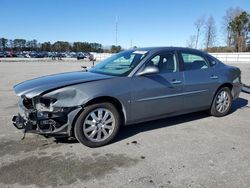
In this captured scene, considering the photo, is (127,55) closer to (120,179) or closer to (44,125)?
(44,125)

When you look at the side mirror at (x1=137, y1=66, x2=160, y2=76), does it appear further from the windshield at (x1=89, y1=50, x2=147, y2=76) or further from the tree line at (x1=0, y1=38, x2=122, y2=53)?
the tree line at (x1=0, y1=38, x2=122, y2=53)

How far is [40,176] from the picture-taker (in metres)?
3.79

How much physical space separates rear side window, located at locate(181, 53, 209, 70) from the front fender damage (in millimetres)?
2417

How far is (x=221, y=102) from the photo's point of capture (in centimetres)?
671

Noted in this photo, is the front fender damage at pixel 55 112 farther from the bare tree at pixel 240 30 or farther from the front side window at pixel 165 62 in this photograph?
the bare tree at pixel 240 30

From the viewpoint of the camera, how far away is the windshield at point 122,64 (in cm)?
531

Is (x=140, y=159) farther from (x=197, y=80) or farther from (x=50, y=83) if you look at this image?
(x=197, y=80)

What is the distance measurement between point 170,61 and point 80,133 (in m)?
2.28

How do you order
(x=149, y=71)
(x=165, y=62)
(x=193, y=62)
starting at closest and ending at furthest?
(x=149, y=71) < (x=165, y=62) < (x=193, y=62)

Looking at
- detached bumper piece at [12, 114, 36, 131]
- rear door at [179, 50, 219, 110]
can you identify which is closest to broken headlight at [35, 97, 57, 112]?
detached bumper piece at [12, 114, 36, 131]

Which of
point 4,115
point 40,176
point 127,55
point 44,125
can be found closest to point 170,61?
point 127,55

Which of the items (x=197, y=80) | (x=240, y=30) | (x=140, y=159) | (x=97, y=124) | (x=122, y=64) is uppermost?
(x=240, y=30)

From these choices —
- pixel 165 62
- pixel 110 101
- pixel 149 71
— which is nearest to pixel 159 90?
pixel 149 71

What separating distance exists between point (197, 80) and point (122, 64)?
158 centimetres
